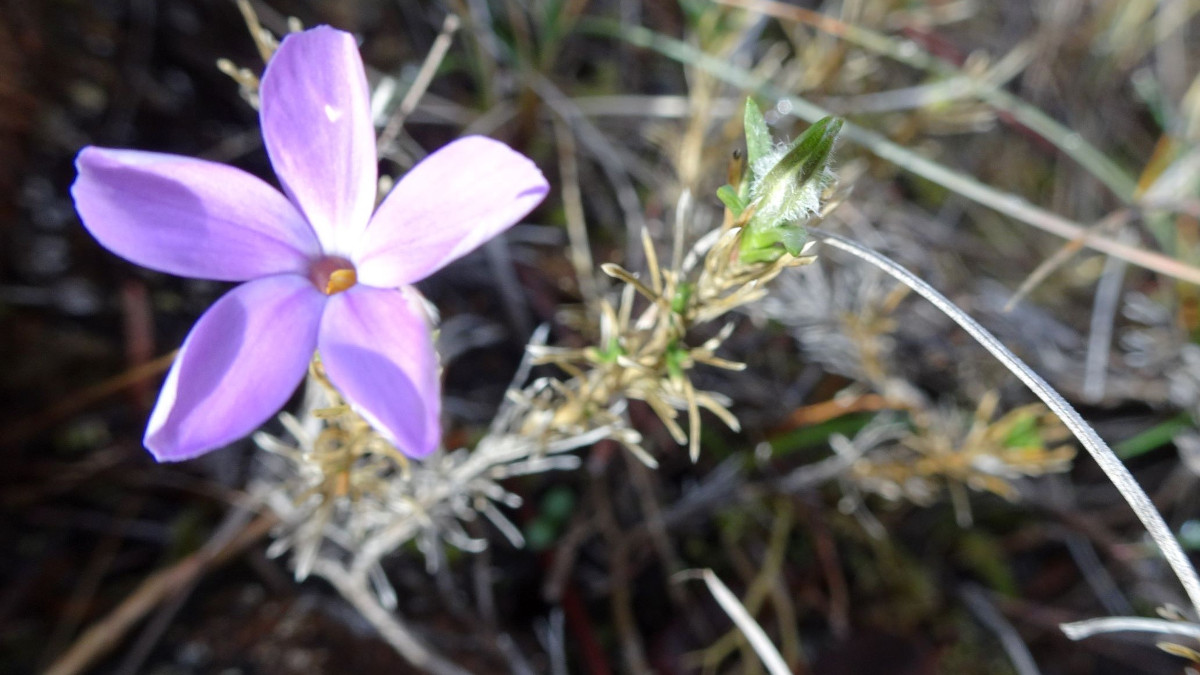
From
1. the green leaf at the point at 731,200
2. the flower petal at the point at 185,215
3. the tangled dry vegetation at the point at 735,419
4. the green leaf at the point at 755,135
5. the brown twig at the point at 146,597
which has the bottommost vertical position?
the brown twig at the point at 146,597

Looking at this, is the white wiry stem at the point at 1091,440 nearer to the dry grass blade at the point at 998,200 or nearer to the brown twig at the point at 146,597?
the dry grass blade at the point at 998,200

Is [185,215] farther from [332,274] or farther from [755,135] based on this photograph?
[755,135]

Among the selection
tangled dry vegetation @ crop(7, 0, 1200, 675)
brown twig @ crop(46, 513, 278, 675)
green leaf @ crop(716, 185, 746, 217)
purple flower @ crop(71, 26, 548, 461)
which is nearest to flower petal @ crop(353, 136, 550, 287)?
purple flower @ crop(71, 26, 548, 461)

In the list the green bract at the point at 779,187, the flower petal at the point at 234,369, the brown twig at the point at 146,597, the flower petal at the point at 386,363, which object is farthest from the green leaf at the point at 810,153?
the brown twig at the point at 146,597

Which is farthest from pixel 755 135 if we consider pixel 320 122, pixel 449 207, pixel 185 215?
pixel 185 215

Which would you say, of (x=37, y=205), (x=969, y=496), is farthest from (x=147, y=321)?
(x=969, y=496)
